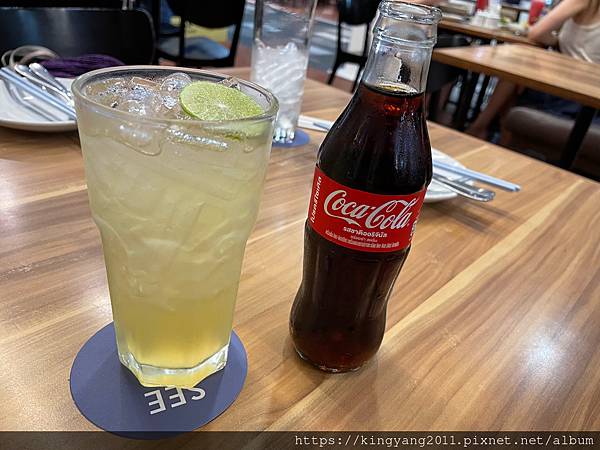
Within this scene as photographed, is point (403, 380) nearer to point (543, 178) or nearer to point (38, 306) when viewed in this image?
point (38, 306)

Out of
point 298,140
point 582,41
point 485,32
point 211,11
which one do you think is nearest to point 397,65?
point 298,140

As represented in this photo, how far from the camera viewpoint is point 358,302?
0.51 meters

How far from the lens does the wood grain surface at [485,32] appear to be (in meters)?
3.55

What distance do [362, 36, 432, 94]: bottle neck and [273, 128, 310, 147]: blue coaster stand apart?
0.59 meters

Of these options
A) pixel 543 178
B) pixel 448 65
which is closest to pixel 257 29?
pixel 543 178

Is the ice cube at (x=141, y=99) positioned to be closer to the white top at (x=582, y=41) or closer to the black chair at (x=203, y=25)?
the black chair at (x=203, y=25)

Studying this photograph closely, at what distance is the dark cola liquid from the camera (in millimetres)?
449

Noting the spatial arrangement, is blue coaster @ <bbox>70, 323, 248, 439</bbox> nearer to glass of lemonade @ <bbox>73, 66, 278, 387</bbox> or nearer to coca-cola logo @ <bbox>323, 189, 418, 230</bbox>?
glass of lemonade @ <bbox>73, 66, 278, 387</bbox>

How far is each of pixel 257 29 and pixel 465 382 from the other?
0.85 metres

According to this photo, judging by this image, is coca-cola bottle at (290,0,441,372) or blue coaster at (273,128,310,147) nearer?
coca-cola bottle at (290,0,441,372)

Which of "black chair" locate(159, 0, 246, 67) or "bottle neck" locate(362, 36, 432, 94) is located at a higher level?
"bottle neck" locate(362, 36, 432, 94)

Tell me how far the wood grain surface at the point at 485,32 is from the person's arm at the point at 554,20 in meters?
0.11

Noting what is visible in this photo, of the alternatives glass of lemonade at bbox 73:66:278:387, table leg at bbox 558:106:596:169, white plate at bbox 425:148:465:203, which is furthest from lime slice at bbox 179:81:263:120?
table leg at bbox 558:106:596:169

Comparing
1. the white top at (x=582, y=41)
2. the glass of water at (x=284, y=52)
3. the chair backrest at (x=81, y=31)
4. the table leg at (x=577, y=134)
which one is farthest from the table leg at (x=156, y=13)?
the white top at (x=582, y=41)
